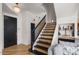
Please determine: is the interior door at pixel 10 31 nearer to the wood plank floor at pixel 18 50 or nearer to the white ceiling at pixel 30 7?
the wood plank floor at pixel 18 50

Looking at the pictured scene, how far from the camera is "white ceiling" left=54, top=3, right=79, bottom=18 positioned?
5.60 feet

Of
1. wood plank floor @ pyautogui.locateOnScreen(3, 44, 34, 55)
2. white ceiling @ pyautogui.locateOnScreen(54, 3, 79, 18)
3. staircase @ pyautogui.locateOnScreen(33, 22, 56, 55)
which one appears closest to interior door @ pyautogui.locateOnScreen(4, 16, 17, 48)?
wood plank floor @ pyautogui.locateOnScreen(3, 44, 34, 55)

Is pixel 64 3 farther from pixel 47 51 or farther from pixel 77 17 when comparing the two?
pixel 47 51

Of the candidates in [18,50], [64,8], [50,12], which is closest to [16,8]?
[50,12]

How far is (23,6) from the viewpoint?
175 cm

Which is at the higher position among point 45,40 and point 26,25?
point 26,25

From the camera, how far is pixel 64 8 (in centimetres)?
173

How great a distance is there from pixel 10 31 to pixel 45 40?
0.61 meters

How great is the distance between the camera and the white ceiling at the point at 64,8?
171cm

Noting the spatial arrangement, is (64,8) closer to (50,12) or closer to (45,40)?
(50,12)

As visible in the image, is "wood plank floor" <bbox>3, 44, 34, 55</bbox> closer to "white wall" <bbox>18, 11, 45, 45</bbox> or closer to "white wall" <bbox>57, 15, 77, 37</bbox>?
"white wall" <bbox>18, 11, 45, 45</bbox>

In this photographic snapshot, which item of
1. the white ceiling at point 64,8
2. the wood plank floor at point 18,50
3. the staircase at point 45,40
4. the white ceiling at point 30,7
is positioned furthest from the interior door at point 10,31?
the white ceiling at point 64,8

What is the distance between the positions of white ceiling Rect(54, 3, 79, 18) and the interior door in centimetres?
73
